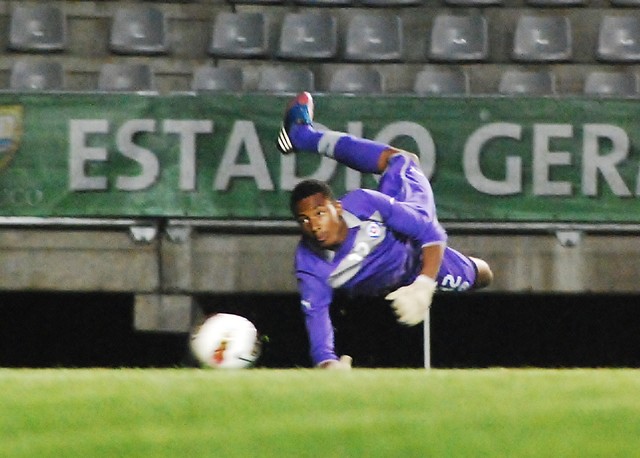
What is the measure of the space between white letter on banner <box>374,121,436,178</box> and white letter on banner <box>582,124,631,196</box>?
103cm

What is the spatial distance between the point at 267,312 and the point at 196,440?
618 cm

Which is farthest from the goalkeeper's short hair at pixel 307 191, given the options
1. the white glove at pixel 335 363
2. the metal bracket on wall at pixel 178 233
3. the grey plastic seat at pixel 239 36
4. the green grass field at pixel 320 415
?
the grey plastic seat at pixel 239 36

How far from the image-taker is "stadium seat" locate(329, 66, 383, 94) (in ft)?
37.6

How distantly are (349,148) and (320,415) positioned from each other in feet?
11.3

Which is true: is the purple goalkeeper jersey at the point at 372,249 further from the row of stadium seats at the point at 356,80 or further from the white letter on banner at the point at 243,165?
the row of stadium seats at the point at 356,80

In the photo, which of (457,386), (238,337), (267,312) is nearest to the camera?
(457,386)

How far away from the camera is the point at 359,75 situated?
37.8 ft

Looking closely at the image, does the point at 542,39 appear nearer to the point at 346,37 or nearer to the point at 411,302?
the point at 346,37

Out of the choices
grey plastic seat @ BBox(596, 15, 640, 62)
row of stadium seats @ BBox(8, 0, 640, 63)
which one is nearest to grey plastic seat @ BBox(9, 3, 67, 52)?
row of stadium seats @ BBox(8, 0, 640, 63)

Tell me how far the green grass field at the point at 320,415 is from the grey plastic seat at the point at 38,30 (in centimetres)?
631

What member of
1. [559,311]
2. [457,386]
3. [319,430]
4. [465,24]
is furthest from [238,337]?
[465,24]

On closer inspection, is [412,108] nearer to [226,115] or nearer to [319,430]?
[226,115]

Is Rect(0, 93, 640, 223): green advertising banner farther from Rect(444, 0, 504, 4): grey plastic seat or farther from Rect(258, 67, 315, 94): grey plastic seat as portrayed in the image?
Rect(444, 0, 504, 4): grey plastic seat

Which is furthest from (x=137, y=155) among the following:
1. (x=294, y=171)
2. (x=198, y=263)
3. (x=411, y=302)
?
(x=411, y=302)
